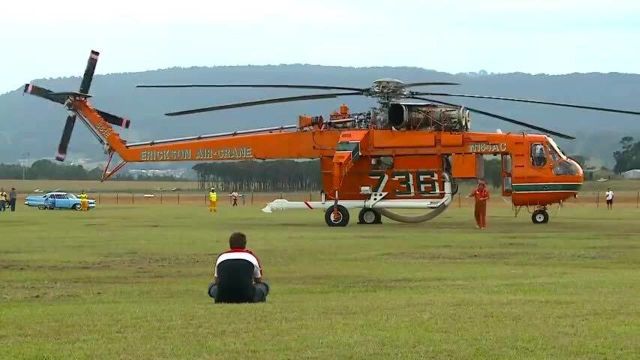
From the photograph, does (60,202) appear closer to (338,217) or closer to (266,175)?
(338,217)

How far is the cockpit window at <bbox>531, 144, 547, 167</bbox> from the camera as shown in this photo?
34625 mm

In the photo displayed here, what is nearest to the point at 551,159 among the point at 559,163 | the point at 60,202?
the point at 559,163

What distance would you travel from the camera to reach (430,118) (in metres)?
34.9

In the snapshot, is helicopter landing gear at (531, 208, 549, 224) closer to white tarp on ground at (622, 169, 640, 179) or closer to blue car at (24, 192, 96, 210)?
blue car at (24, 192, 96, 210)

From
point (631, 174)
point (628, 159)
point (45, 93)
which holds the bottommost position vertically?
point (631, 174)

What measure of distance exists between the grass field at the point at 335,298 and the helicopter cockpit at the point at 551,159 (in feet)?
20.7

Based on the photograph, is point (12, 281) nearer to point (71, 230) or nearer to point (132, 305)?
point (132, 305)

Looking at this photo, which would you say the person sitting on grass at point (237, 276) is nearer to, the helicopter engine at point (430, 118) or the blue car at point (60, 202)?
the helicopter engine at point (430, 118)

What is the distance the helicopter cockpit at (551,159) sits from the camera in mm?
34625

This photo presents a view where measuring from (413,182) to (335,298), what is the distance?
2197cm

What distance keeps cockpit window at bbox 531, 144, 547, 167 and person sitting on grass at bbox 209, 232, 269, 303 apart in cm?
2363

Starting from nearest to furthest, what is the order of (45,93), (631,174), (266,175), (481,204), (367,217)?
(481,204), (367,217), (45,93), (631,174), (266,175)

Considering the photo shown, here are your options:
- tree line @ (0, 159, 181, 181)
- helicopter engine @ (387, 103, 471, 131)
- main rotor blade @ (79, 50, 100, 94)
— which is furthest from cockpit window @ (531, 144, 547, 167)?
tree line @ (0, 159, 181, 181)

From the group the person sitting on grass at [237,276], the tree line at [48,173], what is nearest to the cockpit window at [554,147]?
the person sitting on grass at [237,276]
